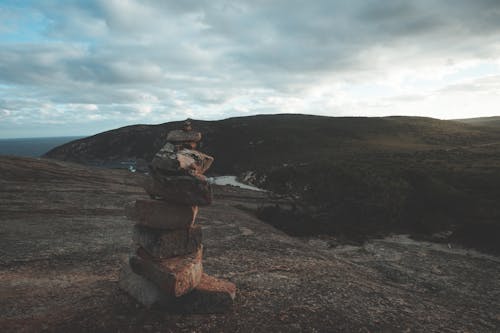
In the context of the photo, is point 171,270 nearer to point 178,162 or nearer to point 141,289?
point 141,289

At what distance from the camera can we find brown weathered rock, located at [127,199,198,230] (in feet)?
41.1

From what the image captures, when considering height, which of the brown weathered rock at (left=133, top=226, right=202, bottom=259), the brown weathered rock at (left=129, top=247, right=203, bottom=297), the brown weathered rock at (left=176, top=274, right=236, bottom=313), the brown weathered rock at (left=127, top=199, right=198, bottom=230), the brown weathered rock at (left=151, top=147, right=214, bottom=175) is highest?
the brown weathered rock at (left=151, top=147, right=214, bottom=175)

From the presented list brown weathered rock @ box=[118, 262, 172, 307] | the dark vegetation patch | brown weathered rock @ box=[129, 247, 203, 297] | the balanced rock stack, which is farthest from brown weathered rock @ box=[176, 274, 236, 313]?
the dark vegetation patch

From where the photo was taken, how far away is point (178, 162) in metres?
12.1

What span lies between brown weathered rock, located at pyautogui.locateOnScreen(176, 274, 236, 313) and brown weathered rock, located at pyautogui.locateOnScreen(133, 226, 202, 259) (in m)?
1.49

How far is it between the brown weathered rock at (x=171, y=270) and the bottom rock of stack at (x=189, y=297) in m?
0.24

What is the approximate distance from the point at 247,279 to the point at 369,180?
107ft

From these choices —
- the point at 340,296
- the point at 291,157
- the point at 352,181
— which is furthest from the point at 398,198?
the point at 291,157

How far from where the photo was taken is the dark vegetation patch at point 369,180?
133ft

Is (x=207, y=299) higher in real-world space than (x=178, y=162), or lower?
lower

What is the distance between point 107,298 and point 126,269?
124 cm

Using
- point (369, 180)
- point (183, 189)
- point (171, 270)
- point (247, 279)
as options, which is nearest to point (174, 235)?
point (171, 270)

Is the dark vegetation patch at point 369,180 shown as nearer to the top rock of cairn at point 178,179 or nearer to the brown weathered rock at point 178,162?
the brown weathered rock at point 178,162

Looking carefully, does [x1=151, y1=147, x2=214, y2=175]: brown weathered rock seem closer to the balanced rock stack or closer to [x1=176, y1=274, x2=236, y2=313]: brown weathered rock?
the balanced rock stack
